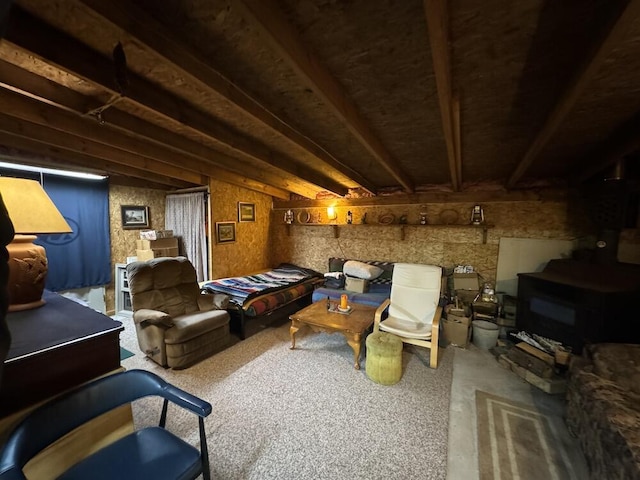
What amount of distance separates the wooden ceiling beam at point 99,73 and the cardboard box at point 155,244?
8.41ft

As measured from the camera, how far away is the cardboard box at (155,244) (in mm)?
4273

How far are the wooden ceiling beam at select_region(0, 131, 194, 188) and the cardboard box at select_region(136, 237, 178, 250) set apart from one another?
105 centimetres

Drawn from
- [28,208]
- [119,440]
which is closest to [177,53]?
[28,208]

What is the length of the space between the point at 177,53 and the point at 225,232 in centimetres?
358

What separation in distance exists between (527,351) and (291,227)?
4435 mm

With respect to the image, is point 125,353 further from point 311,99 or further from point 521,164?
point 521,164

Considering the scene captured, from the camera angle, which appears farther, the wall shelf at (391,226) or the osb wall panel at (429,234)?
the wall shelf at (391,226)

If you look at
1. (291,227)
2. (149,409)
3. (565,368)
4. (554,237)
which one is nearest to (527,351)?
(565,368)

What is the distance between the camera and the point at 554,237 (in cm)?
379

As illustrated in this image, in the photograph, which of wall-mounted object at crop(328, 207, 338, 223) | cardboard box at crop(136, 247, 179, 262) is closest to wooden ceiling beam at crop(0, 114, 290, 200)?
cardboard box at crop(136, 247, 179, 262)

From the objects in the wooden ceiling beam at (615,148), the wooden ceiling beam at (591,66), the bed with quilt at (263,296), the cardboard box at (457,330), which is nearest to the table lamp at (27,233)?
the bed with quilt at (263,296)

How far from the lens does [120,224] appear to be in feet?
14.4

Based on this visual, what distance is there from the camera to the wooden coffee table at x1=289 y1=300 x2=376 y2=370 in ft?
9.20

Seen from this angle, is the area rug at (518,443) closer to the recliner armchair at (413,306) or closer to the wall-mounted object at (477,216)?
the recliner armchair at (413,306)
